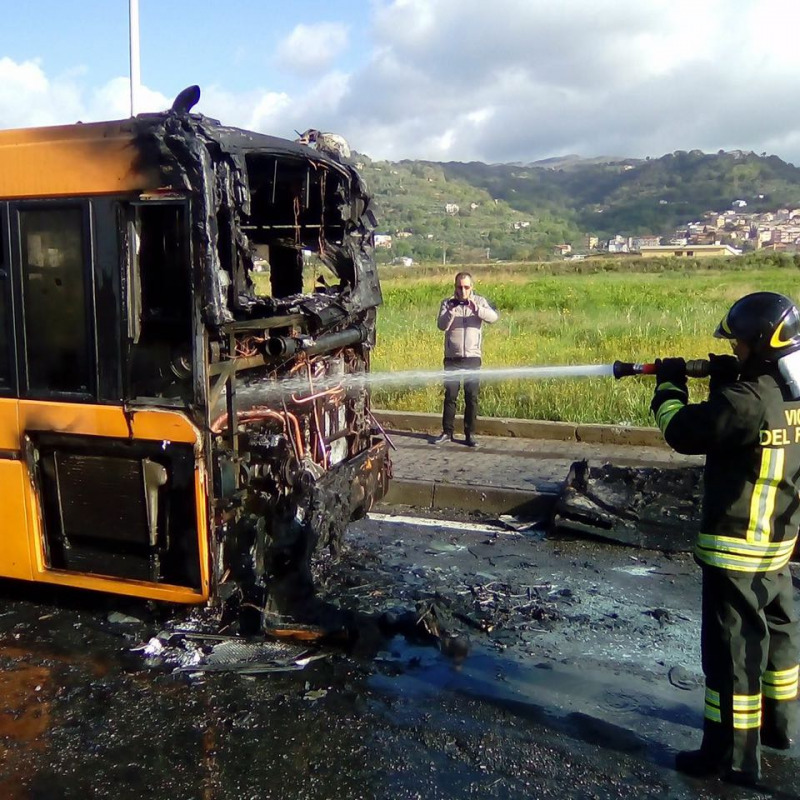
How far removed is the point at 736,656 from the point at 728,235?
406ft

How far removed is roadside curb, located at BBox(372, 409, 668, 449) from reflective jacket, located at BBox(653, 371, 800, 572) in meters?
5.44

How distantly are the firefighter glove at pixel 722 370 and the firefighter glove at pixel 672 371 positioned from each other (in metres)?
0.12

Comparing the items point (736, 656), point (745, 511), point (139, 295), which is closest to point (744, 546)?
point (745, 511)

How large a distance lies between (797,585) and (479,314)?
461 cm

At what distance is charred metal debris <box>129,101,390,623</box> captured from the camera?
4.20 m

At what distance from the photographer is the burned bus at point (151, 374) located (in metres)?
4.25

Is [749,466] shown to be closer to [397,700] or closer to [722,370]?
[722,370]

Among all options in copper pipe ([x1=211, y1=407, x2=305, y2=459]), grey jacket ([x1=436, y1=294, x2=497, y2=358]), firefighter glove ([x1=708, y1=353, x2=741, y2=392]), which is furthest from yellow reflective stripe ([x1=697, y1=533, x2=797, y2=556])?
grey jacket ([x1=436, y1=294, x2=497, y2=358])

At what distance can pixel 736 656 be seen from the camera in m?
3.50

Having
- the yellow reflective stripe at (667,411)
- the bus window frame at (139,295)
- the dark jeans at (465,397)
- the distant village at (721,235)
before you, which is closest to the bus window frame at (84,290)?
the bus window frame at (139,295)

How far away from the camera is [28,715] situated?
160 inches

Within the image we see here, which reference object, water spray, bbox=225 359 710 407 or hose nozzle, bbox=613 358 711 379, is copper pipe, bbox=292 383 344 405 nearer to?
water spray, bbox=225 359 710 407

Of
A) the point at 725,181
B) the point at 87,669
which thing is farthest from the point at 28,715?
the point at 725,181

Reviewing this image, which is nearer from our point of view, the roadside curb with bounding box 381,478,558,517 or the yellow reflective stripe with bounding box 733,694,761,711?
the yellow reflective stripe with bounding box 733,694,761,711
